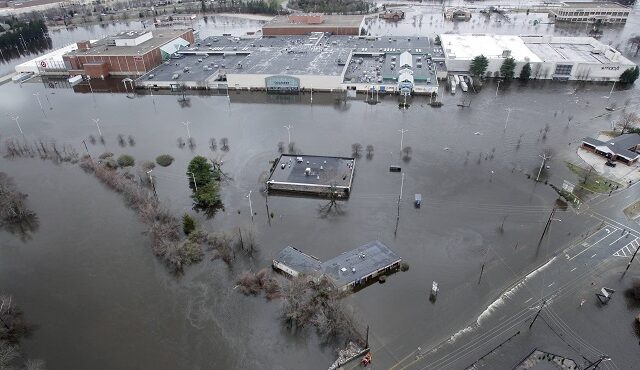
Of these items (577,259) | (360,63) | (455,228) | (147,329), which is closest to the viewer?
(147,329)

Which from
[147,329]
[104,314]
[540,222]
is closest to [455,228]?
[540,222]

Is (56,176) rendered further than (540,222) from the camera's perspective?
Yes

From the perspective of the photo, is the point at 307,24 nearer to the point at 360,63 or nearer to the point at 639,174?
the point at 360,63

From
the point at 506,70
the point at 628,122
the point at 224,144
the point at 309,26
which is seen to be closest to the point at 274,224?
the point at 224,144

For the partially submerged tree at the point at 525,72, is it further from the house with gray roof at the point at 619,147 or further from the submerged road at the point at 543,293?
the submerged road at the point at 543,293

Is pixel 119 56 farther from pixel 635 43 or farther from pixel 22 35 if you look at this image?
pixel 635 43

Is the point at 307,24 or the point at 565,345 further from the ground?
the point at 307,24

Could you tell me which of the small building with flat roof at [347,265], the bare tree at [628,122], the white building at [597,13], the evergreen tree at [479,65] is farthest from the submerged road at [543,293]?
the white building at [597,13]
